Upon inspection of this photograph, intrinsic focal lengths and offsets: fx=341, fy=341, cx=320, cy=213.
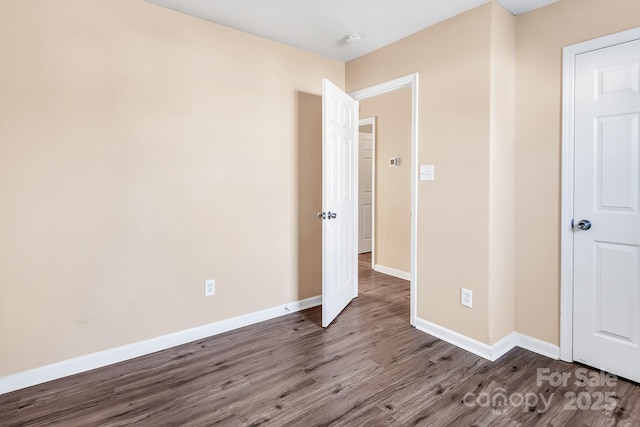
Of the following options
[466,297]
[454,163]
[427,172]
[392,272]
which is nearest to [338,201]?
[427,172]

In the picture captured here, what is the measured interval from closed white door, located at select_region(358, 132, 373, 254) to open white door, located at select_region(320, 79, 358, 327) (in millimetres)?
2334

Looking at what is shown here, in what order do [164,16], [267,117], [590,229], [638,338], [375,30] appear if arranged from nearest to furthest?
[638,338], [590,229], [164,16], [375,30], [267,117]

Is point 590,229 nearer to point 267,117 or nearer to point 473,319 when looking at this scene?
point 473,319

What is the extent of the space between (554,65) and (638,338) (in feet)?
5.85

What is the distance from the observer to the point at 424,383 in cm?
209

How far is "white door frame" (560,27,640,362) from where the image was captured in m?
2.21

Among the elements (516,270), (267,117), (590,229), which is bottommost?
(516,270)

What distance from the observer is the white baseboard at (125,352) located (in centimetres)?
204

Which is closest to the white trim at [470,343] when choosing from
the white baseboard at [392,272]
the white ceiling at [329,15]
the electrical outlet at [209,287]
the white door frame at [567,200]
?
the white door frame at [567,200]

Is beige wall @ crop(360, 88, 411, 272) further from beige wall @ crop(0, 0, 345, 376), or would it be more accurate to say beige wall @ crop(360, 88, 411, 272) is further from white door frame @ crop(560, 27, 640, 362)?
white door frame @ crop(560, 27, 640, 362)

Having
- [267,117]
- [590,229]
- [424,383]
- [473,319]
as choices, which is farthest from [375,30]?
[424,383]

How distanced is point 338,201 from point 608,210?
189 cm

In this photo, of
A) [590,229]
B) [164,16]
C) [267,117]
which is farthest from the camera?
[267,117]

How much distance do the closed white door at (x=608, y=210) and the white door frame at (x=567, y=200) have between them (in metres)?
0.03
